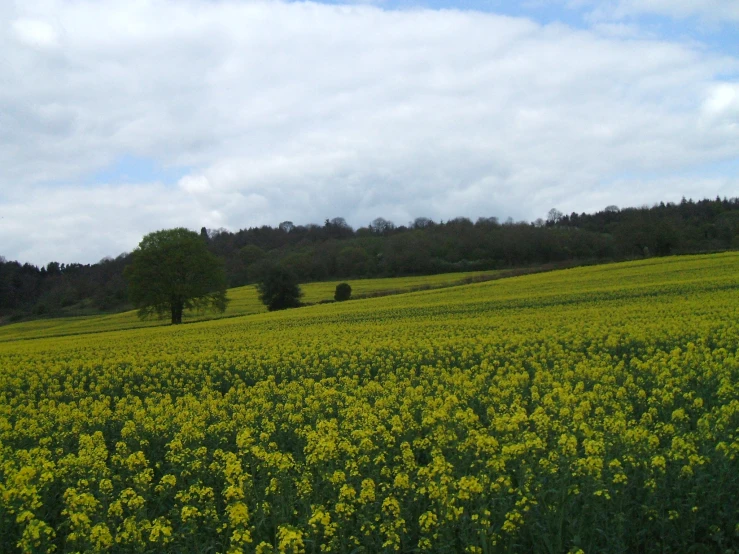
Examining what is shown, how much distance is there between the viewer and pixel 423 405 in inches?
418

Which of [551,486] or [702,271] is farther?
[702,271]

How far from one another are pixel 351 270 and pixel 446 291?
4250 cm

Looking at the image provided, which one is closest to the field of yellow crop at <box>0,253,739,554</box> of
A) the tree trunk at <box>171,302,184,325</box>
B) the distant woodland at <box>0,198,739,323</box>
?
the tree trunk at <box>171,302,184,325</box>

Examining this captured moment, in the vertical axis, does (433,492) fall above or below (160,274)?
below

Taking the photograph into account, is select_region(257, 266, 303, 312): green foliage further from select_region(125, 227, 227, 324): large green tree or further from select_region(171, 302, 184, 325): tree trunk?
select_region(171, 302, 184, 325): tree trunk

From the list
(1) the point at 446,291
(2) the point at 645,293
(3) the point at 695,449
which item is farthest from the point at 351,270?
(3) the point at 695,449

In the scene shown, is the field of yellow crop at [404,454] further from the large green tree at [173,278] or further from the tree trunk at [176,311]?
the tree trunk at [176,311]

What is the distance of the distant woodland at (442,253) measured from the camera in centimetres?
6712

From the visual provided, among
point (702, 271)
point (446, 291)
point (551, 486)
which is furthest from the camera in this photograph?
point (446, 291)

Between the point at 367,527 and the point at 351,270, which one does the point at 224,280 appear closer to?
the point at 351,270

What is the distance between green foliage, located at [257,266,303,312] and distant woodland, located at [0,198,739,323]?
1062 millimetres

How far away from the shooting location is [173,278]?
54.4 metres

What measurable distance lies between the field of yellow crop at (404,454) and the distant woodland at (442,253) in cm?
4418

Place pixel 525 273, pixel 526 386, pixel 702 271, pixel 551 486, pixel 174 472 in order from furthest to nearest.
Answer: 1. pixel 525 273
2. pixel 702 271
3. pixel 526 386
4. pixel 174 472
5. pixel 551 486
